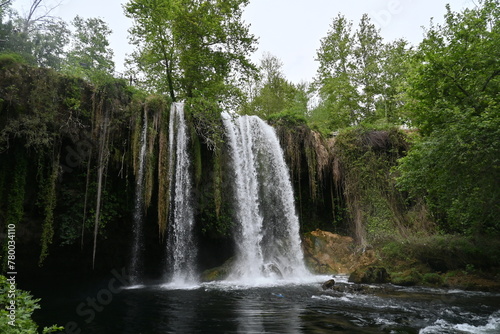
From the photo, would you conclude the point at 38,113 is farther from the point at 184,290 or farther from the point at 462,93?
the point at 462,93

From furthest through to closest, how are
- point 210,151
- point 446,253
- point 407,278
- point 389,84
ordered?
point 389,84 < point 210,151 < point 446,253 < point 407,278

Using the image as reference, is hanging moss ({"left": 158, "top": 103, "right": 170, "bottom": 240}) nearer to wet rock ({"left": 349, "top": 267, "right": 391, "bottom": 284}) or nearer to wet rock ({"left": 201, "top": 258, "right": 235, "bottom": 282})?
wet rock ({"left": 201, "top": 258, "right": 235, "bottom": 282})

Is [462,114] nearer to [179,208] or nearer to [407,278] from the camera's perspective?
[407,278]

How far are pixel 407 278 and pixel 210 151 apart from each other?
8.95 m

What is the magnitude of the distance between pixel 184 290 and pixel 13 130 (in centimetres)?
703

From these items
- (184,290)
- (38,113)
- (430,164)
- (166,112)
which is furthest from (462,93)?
(38,113)

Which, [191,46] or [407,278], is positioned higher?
[191,46]

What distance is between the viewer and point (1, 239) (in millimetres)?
8953

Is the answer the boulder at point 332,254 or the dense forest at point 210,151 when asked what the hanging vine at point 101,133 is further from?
the boulder at point 332,254

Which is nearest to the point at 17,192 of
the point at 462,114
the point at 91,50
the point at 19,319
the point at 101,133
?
the point at 101,133

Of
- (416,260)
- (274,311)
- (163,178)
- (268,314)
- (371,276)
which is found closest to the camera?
(268,314)

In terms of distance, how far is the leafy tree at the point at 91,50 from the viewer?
10555 mm

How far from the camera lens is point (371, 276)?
10359mm

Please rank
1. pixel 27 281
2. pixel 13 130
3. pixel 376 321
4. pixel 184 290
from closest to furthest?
pixel 376 321 < pixel 13 130 < pixel 184 290 < pixel 27 281
